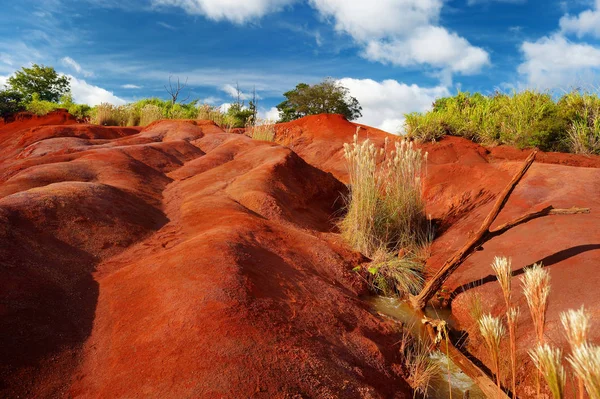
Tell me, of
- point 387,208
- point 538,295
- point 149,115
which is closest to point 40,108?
point 149,115

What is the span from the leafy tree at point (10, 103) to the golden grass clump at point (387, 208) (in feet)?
78.0

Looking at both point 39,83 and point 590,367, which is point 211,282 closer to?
point 590,367

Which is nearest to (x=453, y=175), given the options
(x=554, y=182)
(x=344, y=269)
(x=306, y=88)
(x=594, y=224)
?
(x=554, y=182)

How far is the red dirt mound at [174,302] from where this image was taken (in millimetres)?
2637

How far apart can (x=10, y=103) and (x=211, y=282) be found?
88.4 feet

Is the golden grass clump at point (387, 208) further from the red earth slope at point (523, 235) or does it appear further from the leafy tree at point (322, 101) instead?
the leafy tree at point (322, 101)

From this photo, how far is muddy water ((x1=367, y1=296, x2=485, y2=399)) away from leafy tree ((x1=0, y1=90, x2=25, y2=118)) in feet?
82.7

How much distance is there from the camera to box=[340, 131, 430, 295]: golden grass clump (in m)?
6.55

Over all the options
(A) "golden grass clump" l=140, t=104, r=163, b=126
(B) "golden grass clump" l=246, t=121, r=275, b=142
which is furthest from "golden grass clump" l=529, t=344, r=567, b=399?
(A) "golden grass clump" l=140, t=104, r=163, b=126

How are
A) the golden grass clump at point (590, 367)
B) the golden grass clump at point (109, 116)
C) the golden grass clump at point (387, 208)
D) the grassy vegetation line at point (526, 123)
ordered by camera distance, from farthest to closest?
the golden grass clump at point (109, 116) → the grassy vegetation line at point (526, 123) → the golden grass clump at point (387, 208) → the golden grass clump at point (590, 367)

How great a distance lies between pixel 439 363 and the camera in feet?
13.0

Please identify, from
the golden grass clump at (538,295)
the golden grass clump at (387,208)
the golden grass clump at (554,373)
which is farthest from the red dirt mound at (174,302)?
the golden grass clump at (554,373)

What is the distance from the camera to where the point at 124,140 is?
11.8 metres

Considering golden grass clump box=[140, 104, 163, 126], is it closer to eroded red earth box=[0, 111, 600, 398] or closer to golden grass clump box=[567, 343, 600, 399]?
eroded red earth box=[0, 111, 600, 398]
